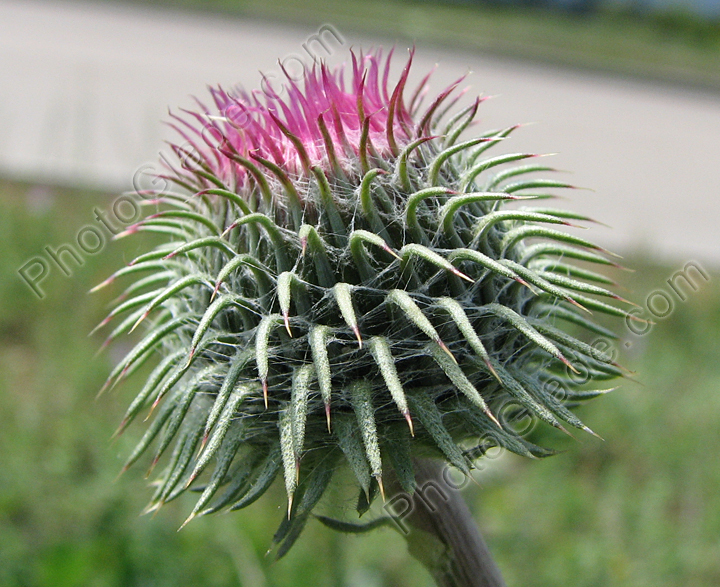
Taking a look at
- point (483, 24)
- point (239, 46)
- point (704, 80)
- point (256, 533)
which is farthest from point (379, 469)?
point (483, 24)

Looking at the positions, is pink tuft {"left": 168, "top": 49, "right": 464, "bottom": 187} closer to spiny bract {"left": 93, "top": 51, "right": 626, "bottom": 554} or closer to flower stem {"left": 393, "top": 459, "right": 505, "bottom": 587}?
spiny bract {"left": 93, "top": 51, "right": 626, "bottom": 554}

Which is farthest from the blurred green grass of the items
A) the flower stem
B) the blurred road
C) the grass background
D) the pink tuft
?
the blurred road

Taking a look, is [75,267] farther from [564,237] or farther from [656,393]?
[564,237]

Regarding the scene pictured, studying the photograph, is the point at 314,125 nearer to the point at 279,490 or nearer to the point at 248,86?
the point at 279,490

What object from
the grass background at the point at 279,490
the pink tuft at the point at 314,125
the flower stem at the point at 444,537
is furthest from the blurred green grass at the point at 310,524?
the pink tuft at the point at 314,125

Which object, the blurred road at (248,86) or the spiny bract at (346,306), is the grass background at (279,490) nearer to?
the spiny bract at (346,306)

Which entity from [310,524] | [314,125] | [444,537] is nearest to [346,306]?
[314,125]

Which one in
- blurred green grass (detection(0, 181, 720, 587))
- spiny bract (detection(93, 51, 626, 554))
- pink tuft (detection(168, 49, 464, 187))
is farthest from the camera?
blurred green grass (detection(0, 181, 720, 587))
